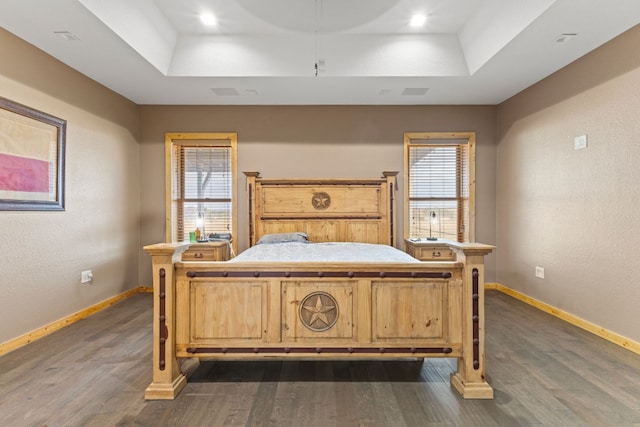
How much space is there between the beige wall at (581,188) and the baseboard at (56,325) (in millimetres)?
5109

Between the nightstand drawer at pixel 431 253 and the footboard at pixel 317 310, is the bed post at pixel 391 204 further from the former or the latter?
the footboard at pixel 317 310

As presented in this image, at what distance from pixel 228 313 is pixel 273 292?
0.31 metres

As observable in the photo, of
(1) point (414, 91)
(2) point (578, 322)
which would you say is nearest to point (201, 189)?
(1) point (414, 91)

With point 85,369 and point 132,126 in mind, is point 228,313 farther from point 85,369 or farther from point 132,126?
point 132,126

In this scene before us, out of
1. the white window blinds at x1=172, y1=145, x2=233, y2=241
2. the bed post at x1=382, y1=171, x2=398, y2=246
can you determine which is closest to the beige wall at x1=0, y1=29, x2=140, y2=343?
the white window blinds at x1=172, y1=145, x2=233, y2=241

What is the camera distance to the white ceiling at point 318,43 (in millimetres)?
2643

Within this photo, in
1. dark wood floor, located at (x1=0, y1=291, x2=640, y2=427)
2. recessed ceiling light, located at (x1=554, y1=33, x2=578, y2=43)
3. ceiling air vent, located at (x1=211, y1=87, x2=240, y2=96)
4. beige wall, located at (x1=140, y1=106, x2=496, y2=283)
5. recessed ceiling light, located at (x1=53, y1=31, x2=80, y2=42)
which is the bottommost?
dark wood floor, located at (x1=0, y1=291, x2=640, y2=427)

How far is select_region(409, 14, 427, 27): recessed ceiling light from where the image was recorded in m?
3.27

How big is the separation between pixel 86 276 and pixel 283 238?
2.20 m

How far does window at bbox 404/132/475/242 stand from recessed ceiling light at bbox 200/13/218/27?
112 inches

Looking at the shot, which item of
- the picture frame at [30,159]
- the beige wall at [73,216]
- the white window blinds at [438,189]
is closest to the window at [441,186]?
the white window blinds at [438,189]

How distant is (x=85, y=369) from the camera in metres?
2.41

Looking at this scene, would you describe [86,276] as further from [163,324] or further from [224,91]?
[224,91]

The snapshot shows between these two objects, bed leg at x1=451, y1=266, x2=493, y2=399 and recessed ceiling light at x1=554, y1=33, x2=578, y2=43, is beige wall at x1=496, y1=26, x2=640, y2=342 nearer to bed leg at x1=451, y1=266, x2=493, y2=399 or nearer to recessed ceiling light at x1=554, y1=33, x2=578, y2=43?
recessed ceiling light at x1=554, y1=33, x2=578, y2=43
